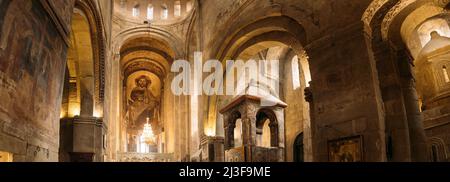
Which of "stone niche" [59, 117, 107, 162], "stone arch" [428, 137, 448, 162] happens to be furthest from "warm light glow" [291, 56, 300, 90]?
"stone niche" [59, 117, 107, 162]

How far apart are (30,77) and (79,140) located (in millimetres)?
5752

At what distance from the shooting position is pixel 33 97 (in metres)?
6.59

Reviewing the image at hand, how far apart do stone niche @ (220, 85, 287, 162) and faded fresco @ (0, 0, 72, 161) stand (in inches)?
222

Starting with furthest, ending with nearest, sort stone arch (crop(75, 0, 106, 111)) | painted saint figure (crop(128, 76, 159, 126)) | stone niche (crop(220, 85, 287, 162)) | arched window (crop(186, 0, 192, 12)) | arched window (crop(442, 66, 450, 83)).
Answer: painted saint figure (crop(128, 76, 159, 126)) → arched window (crop(186, 0, 192, 12)) → arched window (crop(442, 66, 450, 83)) → stone arch (crop(75, 0, 106, 111)) → stone niche (crop(220, 85, 287, 162))

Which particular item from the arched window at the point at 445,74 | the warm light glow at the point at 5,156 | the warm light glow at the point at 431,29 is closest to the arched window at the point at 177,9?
the warm light glow at the point at 431,29

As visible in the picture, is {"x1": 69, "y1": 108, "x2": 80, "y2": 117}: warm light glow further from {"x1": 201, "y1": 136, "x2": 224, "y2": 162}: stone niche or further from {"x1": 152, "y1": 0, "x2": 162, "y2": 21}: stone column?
{"x1": 152, "y1": 0, "x2": 162, "y2": 21}: stone column

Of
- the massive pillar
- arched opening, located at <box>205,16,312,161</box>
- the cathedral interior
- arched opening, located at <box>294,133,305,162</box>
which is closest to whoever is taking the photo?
the cathedral interior

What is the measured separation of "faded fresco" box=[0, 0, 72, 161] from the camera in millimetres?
5496

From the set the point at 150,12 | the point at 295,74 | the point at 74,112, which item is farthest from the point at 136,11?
the point at 74,112

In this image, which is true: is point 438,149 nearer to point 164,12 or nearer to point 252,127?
point 252,127

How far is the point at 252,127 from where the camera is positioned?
11.5 meters

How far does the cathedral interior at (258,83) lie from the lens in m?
6.68

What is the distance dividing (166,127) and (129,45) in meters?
5.88
